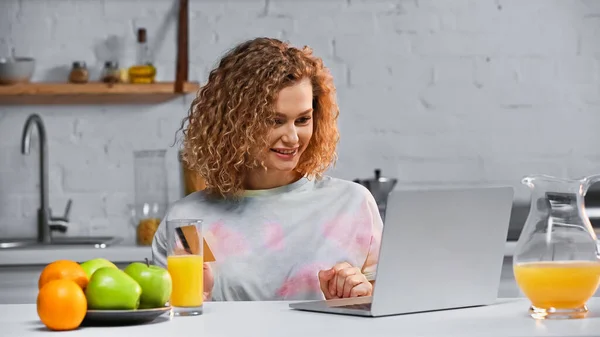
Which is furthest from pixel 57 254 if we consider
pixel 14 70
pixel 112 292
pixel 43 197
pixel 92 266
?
pixel 112 292

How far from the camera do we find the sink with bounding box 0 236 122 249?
127 inches

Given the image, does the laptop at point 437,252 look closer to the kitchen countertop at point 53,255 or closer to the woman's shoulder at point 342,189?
the woman's shoulder at point 342,189

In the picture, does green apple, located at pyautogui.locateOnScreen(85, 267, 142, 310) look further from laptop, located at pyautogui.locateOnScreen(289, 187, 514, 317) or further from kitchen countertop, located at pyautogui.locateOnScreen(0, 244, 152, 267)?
kitchen countertop, located at pyautogui.locateOnScreen(0, 244, 152, 267)

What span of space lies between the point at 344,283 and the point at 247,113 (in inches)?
18.4

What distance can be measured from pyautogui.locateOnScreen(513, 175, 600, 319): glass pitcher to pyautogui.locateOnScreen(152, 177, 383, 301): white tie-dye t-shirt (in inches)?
25.3

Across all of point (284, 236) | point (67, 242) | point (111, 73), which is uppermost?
point (111, 73)

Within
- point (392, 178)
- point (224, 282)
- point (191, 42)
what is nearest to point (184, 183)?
point (191, 42)

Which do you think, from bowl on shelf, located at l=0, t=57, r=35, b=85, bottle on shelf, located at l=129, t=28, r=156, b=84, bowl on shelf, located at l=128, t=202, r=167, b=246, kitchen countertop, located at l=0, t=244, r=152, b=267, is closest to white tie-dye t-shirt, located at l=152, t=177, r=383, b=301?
kitchen countertop, located at l=0, t=244, r=152, b=267

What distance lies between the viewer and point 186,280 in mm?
1525

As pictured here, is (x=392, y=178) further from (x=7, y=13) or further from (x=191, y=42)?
(x=7, y=13)

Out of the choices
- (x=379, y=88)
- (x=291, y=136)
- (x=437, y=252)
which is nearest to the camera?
(x=437, y=252)

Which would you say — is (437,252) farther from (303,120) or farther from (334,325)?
(303,120)

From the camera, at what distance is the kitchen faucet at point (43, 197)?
11.1 ft

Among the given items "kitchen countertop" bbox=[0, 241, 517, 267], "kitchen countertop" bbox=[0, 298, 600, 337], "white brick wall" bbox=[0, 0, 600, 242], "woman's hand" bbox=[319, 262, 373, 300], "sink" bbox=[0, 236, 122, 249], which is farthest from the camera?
"white brick wall" bbox=[0, 0, 600, 242]
